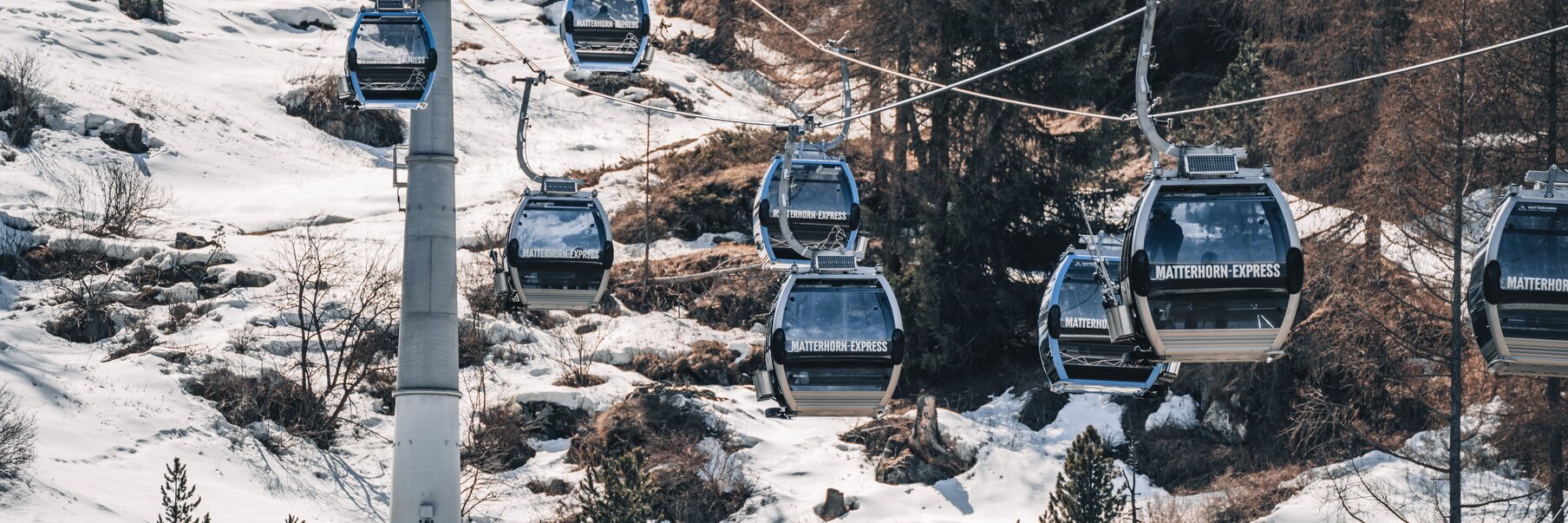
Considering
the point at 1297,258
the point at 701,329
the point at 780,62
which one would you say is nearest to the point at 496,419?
the point at 701,329

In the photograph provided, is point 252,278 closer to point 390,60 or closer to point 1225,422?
point 1225,422

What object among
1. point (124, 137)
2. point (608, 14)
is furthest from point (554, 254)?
point (124, 137)

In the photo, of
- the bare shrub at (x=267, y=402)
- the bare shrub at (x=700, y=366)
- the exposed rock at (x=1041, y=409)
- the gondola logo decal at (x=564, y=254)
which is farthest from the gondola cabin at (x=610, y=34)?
the exposed rock at (x=1041, y=409)

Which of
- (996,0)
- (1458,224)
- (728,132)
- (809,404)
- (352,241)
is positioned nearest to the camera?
(809,404)

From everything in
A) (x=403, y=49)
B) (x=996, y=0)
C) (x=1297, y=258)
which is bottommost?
(x=1297, y=258)

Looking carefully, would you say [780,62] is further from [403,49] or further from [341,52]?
[403,49]

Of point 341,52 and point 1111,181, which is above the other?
point 341,52
